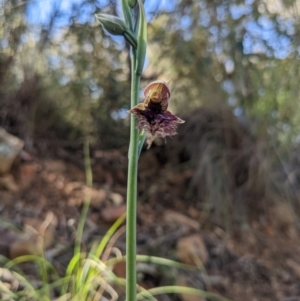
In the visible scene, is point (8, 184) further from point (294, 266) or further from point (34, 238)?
point (294, 266)

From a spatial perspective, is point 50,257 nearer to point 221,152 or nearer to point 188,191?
point 188,191

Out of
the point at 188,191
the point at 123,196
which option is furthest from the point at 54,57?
the point at 188,191

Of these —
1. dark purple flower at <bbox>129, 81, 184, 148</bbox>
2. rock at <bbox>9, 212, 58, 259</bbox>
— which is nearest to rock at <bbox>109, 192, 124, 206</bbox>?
rock at <bbox>9, 212, 58, 259</bbox>

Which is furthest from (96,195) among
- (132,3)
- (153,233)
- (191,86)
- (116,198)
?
(132,3)

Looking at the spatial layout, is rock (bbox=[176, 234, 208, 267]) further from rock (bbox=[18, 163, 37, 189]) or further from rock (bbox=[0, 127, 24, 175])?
rock (bbox=[0, 127, 24, 175])

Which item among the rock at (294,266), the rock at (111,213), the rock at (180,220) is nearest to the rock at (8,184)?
the rock at (111,213)

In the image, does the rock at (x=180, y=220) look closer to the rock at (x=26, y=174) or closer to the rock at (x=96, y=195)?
the rock at (x=96, y=195)
